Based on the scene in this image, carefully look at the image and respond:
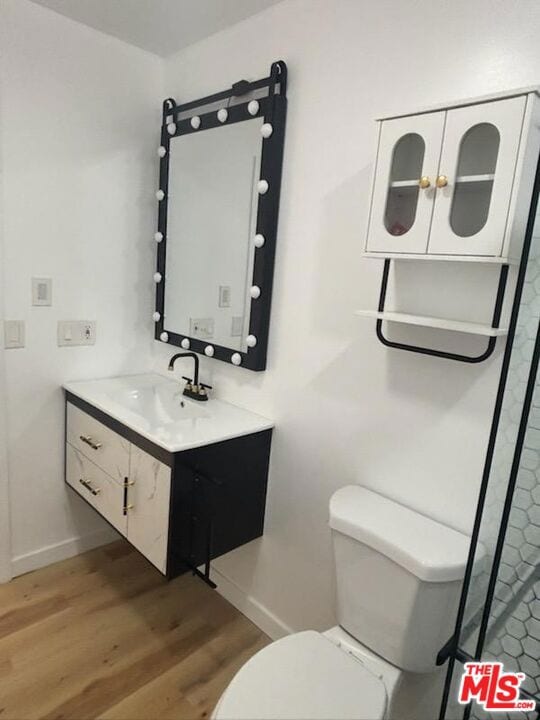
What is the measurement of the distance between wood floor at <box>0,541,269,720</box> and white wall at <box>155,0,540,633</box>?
241mm

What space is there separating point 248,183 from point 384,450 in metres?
1.13

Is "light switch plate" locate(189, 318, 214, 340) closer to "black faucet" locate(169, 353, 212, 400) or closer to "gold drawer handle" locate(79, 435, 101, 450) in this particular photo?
"black faucet" locate(169, 353, 212, 400)

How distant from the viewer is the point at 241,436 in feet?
5.71

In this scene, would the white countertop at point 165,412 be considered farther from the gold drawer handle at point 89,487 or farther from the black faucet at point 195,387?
the gold drawer handle at point 89,487

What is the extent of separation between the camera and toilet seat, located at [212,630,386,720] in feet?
3.62

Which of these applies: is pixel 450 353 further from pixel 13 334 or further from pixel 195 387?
pixel 13 334

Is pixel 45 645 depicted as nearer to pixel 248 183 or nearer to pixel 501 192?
pixel 248 183

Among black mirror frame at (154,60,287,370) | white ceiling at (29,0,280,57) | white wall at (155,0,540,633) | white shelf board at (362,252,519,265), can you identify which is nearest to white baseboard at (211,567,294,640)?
white wall at (155,0,540,633)

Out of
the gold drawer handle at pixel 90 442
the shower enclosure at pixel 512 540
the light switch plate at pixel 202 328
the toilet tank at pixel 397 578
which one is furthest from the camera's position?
the light switch plate at pixel 202 328

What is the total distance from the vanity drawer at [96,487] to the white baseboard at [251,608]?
0.58m

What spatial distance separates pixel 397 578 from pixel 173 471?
76 cm

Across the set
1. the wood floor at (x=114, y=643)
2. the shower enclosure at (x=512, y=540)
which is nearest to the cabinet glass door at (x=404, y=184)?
the shower enclosure at (x=512, y=540)

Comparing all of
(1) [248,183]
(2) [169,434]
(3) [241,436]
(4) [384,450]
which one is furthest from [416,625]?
(1) [248,183]

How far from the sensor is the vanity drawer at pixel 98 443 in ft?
5.97
